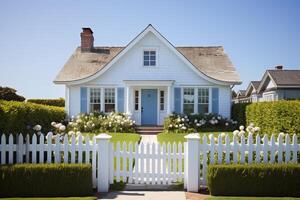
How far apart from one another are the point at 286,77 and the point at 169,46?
48.0 feet

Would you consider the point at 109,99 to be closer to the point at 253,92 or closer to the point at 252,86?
the point at 253,92

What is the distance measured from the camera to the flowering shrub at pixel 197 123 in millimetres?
18712

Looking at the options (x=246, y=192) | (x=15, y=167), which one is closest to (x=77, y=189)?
(x=15, y=167)

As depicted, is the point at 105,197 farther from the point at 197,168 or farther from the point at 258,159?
the point at 258,159

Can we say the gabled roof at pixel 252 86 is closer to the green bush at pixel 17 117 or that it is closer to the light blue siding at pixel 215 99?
the light blue siding at pixel 215 99

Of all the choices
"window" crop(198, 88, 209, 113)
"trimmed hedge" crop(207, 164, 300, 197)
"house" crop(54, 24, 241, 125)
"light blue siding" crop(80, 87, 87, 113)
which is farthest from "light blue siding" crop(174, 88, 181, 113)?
"trimmed hedge" crop(207, 164, 300, 197)

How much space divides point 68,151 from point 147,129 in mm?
12312

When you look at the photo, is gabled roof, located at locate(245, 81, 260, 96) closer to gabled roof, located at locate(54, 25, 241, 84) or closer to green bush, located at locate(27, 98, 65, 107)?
gabled roof, located at locate(54, 25, 241, 84)

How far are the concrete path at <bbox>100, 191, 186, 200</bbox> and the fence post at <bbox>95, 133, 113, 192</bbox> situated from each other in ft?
0.86

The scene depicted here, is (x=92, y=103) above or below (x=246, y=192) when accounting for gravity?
above

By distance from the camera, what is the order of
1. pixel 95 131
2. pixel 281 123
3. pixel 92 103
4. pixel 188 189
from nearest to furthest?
1. pixel 188 189
2. pixel 281 123
3. pixel 95 131
4. pixel 92 103

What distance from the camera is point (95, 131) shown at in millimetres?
18234

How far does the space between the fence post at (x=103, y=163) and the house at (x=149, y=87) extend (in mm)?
13241

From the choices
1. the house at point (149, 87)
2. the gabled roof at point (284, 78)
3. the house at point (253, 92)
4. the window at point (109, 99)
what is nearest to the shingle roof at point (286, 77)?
the gabled roof at point (284, 78)
